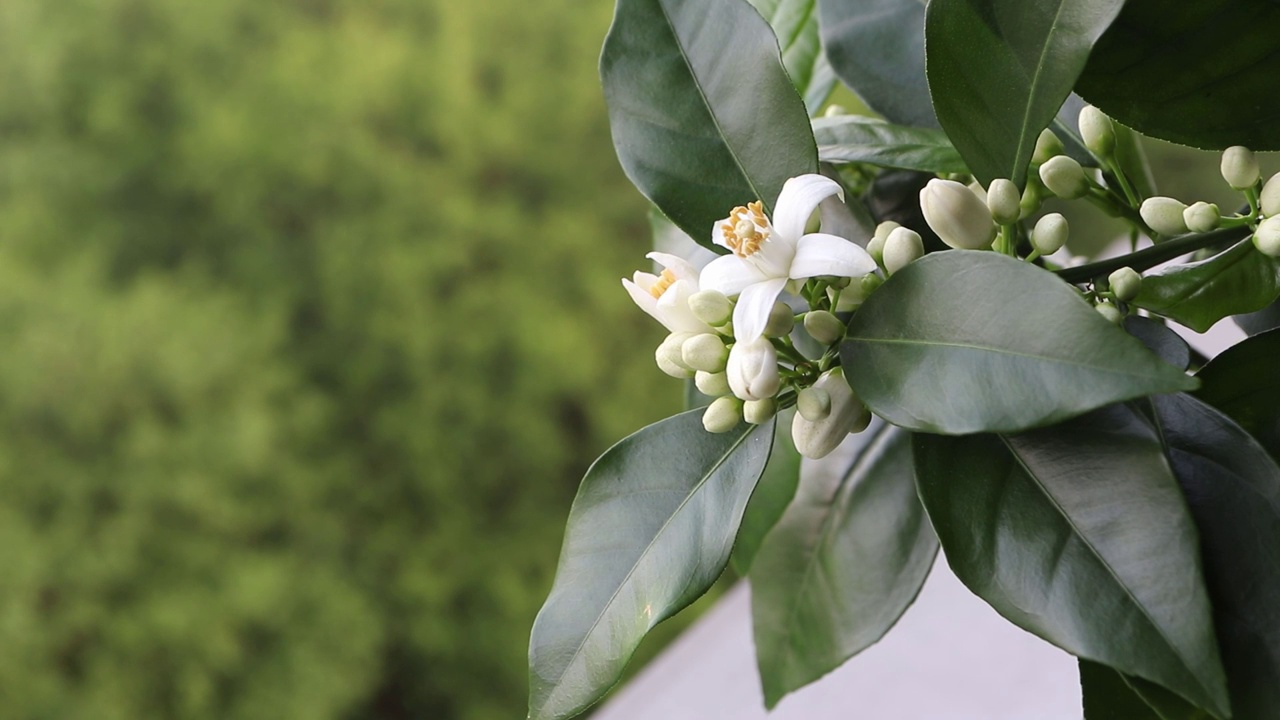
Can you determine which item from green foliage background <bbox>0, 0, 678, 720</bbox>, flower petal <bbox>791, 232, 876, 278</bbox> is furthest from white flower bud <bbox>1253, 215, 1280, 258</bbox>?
green foliage background <bbox>0, 0, 678, 720</bbox>

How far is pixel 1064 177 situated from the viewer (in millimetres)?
345

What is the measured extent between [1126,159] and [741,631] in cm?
79

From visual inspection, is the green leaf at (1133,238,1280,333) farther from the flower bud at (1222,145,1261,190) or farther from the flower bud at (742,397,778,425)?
the flower bud at (742,397,778,425)

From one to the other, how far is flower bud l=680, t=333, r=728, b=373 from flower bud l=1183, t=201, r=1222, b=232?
153mm

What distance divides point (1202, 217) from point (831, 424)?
134 millimetres

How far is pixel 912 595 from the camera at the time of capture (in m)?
0.44

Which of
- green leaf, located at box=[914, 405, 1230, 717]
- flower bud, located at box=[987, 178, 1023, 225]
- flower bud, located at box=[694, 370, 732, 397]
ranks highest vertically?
flower bud, located at box=[987, 178, 1023, 225]

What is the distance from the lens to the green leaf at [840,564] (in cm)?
46

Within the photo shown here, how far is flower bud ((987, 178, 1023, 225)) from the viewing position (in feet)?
1.02

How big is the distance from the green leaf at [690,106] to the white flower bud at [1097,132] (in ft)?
0.37

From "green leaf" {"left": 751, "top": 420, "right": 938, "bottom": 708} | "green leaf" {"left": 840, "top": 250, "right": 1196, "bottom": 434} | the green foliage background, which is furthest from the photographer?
the green foliage background

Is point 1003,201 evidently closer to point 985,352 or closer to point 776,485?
point 985,352

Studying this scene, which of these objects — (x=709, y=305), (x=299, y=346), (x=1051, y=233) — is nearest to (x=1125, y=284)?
(x=1051, y=233)

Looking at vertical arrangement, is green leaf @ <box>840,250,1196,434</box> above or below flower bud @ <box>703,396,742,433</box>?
above
